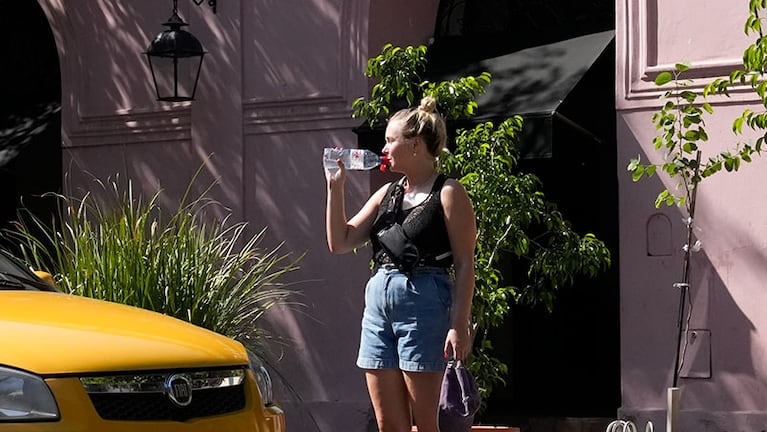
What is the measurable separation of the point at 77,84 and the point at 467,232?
25.0 ft

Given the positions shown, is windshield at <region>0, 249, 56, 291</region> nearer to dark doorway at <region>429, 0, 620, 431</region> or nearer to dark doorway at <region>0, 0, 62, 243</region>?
dark doorway at <region>429, 0, 620, 431</region>

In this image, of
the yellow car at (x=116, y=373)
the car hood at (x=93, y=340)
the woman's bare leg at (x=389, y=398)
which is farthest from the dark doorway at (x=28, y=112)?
the yellow car at (x=116, y=373)

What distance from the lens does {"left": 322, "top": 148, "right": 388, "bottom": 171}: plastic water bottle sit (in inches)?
267

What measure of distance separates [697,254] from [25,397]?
6.53 metres

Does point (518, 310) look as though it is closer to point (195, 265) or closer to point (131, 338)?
point (195, 265)

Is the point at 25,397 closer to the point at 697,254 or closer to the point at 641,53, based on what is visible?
the point at 697,254

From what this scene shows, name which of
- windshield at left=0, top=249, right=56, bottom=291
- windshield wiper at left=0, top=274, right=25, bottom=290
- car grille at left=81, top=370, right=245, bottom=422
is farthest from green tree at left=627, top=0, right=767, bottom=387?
windshield wiper at left=0, top=274, right=25, bottom=290

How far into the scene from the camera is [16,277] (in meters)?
6.09

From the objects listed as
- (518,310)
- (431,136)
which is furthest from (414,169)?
(518,310)

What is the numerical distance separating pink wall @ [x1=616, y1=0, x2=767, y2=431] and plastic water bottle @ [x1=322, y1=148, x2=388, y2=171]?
401 cm

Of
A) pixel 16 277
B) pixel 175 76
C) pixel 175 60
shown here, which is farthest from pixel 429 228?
pixel 175 76

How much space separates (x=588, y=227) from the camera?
41.5ft

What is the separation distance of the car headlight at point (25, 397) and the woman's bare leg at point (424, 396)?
2.07 metres

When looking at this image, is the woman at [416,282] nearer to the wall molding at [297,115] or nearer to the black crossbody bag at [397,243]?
the black crossbody bag at [397,243]
